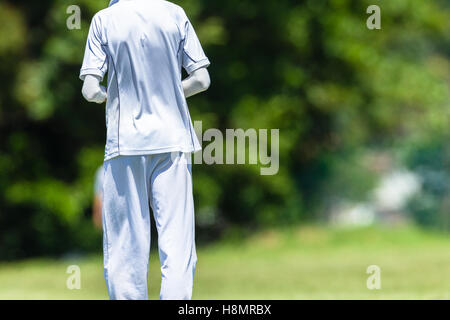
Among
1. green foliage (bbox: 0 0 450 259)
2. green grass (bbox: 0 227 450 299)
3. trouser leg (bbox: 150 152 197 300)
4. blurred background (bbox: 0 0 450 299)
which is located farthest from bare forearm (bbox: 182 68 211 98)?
green foliage (bbox: 0 0 450 259)

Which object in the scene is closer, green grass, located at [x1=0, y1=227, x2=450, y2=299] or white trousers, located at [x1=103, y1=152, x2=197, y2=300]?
white trousers, located at [x1=103, y1=152, x2=197, y2=300]

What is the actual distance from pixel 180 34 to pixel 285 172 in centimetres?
1550

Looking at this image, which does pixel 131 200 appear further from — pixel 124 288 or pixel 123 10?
pixel 123 10

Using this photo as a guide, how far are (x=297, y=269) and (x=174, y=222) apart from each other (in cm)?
1006

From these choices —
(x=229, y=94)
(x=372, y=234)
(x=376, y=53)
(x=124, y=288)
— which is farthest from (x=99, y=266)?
(x=124, y=288)

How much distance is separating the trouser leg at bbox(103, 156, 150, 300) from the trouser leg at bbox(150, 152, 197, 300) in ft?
0.28

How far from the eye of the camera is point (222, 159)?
18.2 m

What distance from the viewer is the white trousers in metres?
4.25

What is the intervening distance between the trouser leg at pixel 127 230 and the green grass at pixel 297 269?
3.07 metres

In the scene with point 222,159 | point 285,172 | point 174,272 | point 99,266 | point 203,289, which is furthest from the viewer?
point 285,172

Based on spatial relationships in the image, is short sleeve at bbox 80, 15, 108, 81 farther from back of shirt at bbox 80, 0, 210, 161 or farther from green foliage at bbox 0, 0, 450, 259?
green foliage at bbox 0, 0, 450, 259

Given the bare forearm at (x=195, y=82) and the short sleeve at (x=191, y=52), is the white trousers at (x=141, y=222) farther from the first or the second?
the short sleeve at (x=191, y=52)

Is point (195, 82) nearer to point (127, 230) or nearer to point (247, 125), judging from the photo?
point (127, 230)

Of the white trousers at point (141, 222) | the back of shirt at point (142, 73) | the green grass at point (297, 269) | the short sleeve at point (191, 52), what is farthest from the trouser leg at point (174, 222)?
the green grass at point (297, 269)
